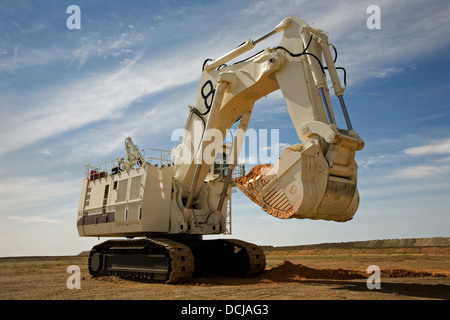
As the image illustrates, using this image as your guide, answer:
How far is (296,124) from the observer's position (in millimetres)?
9430

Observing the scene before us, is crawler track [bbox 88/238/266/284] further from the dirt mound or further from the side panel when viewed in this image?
the side panel

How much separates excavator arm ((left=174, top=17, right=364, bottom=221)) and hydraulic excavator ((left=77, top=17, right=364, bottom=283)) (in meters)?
0.02

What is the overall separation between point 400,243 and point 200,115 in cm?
4817

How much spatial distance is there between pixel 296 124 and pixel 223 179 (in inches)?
214

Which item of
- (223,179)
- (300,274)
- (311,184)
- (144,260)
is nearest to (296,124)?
(311,184)

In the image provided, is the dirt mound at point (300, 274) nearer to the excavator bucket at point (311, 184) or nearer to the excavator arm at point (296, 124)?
Result: the excavator arm at point (296, 124)

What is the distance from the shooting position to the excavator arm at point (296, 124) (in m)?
8.38

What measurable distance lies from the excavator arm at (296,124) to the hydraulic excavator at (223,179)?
2cm

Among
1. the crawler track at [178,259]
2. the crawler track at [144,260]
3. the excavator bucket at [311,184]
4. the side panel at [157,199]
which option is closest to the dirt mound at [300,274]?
the crawler track at [178,259]

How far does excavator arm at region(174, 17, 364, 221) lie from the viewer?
8.38 metres

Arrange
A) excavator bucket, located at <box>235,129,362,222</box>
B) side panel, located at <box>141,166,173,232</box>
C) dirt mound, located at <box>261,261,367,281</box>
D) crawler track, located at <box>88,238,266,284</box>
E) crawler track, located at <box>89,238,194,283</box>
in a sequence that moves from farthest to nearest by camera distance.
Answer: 1. side panel, located at <box>141,166,173,232</box>
2. dirt mound, located at <box>261,261,367,281</box>
3. crawler track, located at <box>88,238,266,284</box>
4. crawler track, located at <box>89,238,194,283</box>
5. excavator bucket, located at <box>235,129,362,222</box>

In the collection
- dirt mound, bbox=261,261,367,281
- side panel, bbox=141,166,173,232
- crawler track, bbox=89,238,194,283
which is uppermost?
side panel, bbox=141,166,173,232

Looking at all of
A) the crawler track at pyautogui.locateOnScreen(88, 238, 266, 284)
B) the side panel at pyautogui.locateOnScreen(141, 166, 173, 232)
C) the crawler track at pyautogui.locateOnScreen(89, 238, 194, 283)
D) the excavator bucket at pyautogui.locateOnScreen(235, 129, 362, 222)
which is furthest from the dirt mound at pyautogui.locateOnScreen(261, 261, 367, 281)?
the excavator bucket at pyautogui.locateOnScreen(235, 129, 362, 222)

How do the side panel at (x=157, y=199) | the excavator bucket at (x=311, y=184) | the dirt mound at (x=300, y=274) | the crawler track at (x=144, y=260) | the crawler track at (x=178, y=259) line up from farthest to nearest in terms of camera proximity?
the side panel at (x=157, y=199) < the dirt mound at (x=300, y=274) < the crawler track at (x=178, y=259) < the crawler track at (x=144, y=260) < the excavator bucket at (x=311, y=184)
